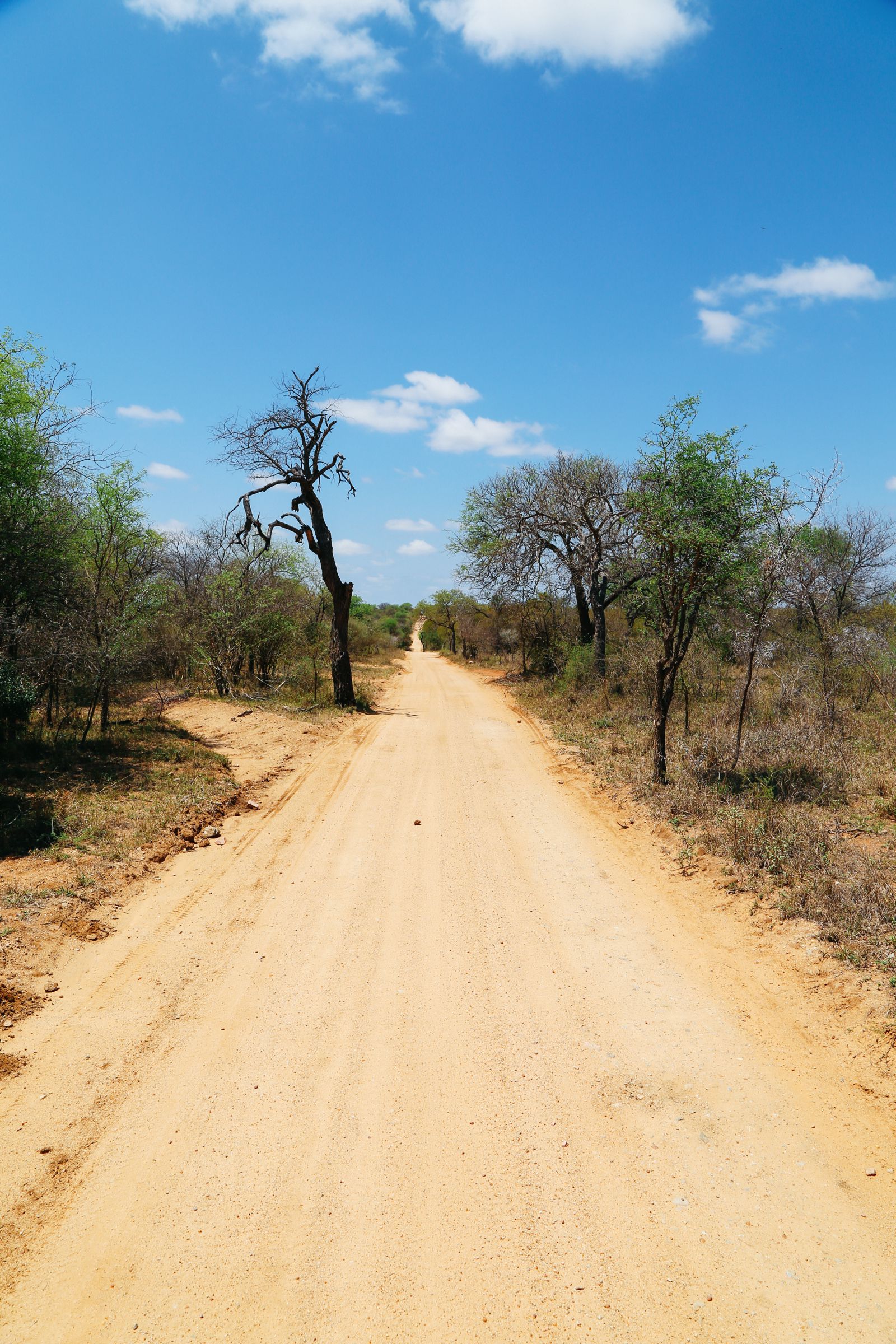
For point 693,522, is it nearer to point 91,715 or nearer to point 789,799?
point 789,799

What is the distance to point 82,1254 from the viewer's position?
108 inches

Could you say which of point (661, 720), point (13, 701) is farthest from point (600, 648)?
point (13, 701)

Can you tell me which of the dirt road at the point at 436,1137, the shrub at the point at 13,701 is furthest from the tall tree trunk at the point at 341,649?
the dirt road at the point at 436,1137

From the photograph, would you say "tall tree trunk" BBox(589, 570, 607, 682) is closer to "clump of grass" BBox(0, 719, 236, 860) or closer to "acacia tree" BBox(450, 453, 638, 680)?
"acacia tree" BBox(450, 453, 638, 680)

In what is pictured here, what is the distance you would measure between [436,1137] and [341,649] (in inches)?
535

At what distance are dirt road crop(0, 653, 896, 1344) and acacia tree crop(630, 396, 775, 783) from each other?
4.26 metres

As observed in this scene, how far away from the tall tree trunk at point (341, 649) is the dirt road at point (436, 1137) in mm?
10708

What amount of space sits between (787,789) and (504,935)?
4.68m

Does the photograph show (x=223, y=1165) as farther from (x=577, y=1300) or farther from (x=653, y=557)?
(x=653, y=557)

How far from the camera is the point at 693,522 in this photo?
27.5ft

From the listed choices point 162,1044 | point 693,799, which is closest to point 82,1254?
point 162,1044

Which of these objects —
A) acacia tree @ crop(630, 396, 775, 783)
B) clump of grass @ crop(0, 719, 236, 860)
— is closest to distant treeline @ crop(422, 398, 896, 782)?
acacia tree @ crop(630, 396, 775, 783)

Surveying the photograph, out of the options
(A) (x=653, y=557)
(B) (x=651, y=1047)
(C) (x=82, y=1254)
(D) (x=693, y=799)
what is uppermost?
(A) (x=653, y=557)

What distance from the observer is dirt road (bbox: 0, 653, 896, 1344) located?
2.57 m
